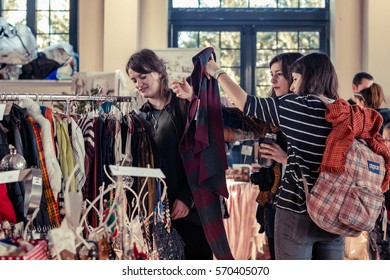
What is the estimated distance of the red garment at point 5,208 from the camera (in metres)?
2.01

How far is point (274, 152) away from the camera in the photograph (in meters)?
2.51

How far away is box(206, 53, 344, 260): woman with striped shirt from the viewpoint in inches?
86.7

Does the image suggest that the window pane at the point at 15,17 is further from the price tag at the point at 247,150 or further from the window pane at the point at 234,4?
the price tag at the point at 247,150

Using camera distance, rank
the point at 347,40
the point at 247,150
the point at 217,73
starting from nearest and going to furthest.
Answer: the point at 217,73 → the point at 247,150 → the point at 347,40

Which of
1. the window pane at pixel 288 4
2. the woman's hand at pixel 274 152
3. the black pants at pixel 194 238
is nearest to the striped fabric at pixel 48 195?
→ the black pants at pixel 194 238

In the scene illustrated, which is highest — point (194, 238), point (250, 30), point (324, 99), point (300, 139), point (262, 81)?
point (250, 30)

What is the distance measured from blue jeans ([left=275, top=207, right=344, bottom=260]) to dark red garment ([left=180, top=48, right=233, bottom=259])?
0.96 feet

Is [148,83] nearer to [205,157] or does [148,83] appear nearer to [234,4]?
[205,157]

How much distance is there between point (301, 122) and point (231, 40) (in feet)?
16.0

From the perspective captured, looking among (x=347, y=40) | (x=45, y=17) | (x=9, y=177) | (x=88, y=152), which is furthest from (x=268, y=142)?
(x=45, y=17)

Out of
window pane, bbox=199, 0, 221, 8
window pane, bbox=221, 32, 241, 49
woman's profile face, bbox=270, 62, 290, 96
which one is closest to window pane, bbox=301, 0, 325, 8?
window pane, bbox=221, 32, 241, 49
